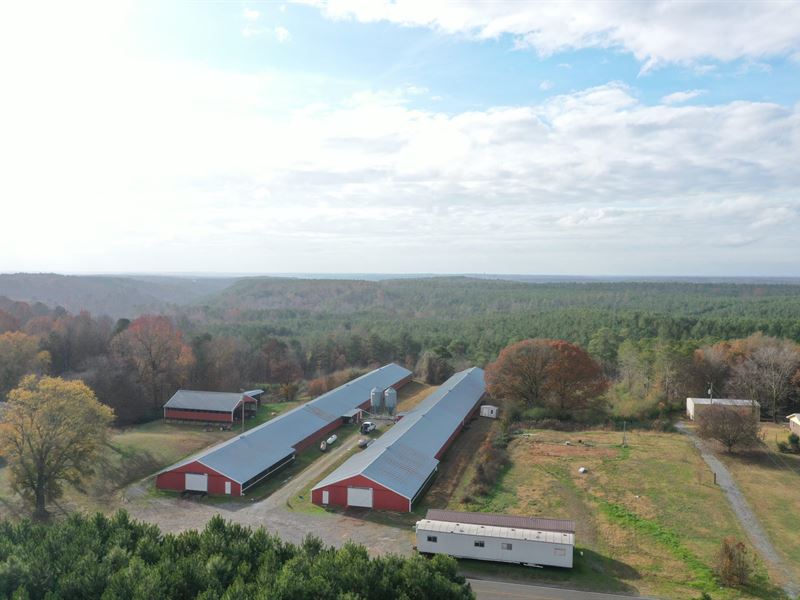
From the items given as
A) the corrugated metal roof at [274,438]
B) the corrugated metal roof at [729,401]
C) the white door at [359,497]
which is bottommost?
the white door at [359,497]

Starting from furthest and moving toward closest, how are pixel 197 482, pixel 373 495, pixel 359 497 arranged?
1. pixel 197 482
2. pixel 359 497
3. pixel 373 495

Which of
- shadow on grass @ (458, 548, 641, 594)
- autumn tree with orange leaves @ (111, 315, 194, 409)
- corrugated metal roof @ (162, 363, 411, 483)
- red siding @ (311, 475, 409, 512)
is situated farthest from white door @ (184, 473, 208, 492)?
autumn tree with orange leaves @ (111, 315, 194, 409)

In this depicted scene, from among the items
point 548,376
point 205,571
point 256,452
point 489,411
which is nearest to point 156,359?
point 256,452

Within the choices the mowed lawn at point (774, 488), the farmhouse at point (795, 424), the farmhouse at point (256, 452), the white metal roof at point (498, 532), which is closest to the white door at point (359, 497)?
the white metal roof at point (498, 532)

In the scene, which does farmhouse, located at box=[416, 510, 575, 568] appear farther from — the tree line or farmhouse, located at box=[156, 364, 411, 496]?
farmhouse, located at box=[156, 364, 411, 496]

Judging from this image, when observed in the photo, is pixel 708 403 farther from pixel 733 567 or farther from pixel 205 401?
pixel 205 401

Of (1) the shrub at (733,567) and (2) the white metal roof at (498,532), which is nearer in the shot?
(1) the shrub at (733,567)

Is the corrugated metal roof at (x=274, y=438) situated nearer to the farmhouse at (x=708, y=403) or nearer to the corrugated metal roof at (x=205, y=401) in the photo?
the corrugated metal roof at (x=205, y=401)
